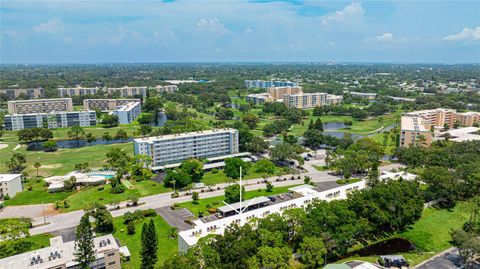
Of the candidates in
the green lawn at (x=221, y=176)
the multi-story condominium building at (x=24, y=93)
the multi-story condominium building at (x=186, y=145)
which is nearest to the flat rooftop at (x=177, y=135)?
the multi-story condominium building at (x=186, y=145)

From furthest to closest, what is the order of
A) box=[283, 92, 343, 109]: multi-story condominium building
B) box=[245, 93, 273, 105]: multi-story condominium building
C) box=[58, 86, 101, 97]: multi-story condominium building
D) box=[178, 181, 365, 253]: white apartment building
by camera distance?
box=[58, 86, 101, 97]: multi-story condominium building, box=[245, 93, 273, 105]: multi-story condominium building, box=[283, 92, 343, 109]: multi-story condominium building, box=[178, 181, 365, 253]: white apartment building

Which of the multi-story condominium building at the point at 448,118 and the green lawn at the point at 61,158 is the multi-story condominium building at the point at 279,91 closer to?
the multi-story condominium building at the point at 448,118

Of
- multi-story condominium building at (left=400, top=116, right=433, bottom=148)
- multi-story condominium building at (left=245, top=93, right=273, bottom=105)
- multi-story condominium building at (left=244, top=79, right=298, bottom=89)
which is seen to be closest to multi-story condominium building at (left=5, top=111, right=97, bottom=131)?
multi-story condominium building at (left=245, top=93, right=273, bottom=105)

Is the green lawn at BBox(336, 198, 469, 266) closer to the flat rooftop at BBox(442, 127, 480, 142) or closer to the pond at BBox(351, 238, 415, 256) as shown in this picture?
the pond at BBox(351, 238, 415, 256)

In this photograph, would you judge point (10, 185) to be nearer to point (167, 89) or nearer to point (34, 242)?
point (34, 242)

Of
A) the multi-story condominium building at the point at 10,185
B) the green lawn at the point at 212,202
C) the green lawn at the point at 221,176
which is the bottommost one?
the green lawn at the point at 212,202

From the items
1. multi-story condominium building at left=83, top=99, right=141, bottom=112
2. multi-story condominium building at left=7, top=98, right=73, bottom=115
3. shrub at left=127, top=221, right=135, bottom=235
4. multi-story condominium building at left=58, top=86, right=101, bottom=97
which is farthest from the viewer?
multi-story condominium building at left=58, top=86, right=101, bottom=97
